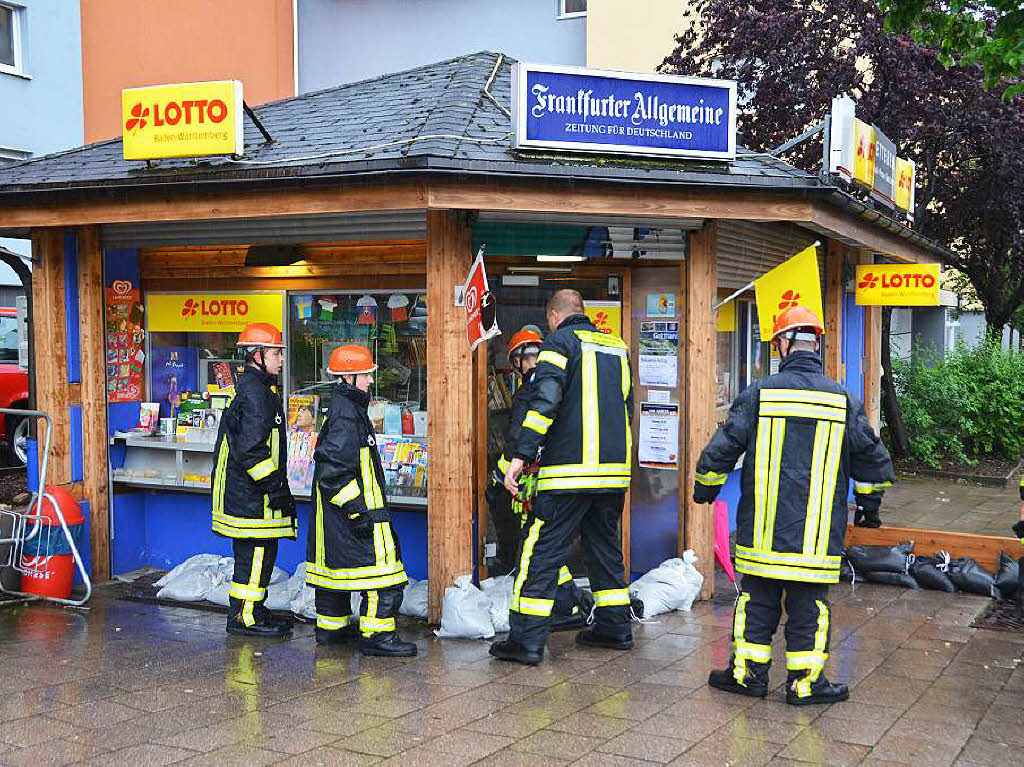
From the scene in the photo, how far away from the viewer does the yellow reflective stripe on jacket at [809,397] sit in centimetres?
536

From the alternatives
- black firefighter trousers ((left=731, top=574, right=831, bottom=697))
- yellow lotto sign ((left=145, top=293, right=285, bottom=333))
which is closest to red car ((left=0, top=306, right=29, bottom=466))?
yellow lotto sign ((left=145, top=293, right=285, bottom=333))

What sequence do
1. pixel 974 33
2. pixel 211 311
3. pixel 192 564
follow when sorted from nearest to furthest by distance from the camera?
pixel 192 564
pixel 211 311
pixel 974 33

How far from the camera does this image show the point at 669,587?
735 centimetres

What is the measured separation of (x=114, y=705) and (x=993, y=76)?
805cm

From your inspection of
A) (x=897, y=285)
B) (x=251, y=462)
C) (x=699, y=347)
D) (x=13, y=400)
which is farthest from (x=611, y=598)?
(x=13, y=400)

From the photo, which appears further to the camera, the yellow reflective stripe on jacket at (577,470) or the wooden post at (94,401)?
the wooden post at (94,401)

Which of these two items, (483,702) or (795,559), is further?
(483,702)

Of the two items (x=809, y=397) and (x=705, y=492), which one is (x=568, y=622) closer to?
(x=705, y=492)

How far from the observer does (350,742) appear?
16.0ft

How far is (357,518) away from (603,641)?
1.63 m

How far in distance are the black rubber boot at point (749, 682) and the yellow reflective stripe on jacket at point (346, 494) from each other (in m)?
2.24

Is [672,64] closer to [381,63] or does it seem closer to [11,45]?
[381,63]

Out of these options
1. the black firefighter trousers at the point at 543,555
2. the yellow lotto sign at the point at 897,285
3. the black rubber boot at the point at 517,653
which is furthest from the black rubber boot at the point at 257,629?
the yellow lotto sign at the point at 897,285

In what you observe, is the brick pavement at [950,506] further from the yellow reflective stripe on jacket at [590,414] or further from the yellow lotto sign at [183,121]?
the yellow lotto sign at [183,121]
